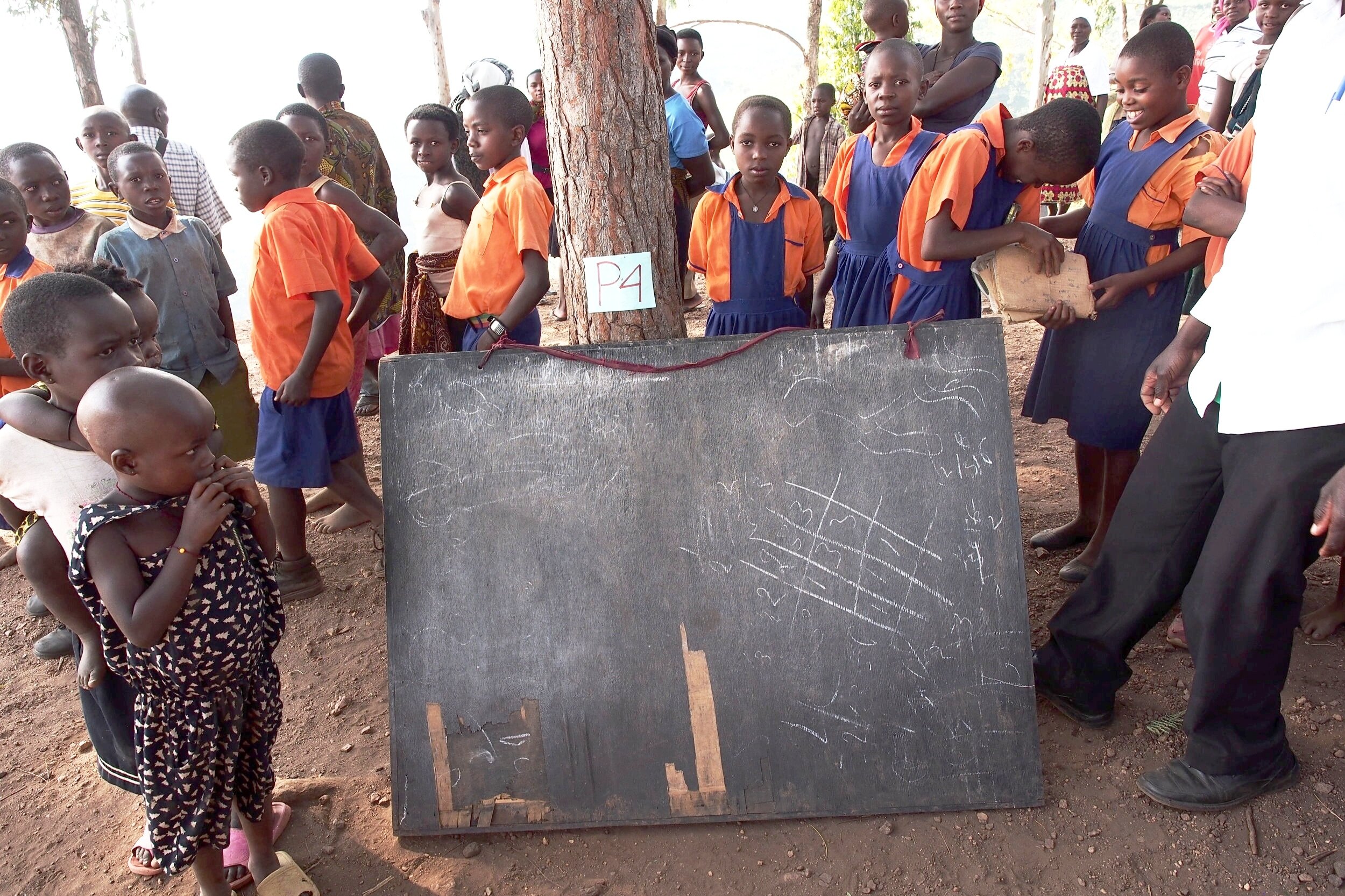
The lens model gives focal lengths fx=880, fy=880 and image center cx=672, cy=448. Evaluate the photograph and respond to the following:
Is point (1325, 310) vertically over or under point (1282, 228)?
under

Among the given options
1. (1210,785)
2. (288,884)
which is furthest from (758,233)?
(288,884)

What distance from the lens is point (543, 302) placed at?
755 centimetres

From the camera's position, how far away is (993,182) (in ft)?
8.78

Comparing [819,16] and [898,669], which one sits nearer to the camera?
[898,669]

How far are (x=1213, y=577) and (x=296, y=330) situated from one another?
2.81 meters

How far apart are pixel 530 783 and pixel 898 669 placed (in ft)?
2.98

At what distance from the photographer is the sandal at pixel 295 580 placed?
10.9ft

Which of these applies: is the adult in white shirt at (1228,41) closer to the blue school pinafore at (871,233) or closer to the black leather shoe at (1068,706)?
the blue school pinafore at (871,233)

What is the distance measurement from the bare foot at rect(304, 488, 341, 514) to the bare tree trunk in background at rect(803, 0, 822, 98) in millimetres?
7150

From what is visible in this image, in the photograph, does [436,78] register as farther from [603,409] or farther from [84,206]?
[603,409]

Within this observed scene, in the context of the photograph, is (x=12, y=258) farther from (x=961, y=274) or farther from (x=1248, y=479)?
(x=1248, y=479)

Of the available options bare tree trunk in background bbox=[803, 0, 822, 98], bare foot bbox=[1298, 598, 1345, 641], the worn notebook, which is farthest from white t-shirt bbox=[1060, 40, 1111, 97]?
bare foot bbox=[1298, 598, 1345, 641]

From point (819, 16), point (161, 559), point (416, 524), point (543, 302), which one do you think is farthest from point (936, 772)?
point (819, 16)

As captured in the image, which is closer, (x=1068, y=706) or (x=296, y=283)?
(x=1068, y=706)
